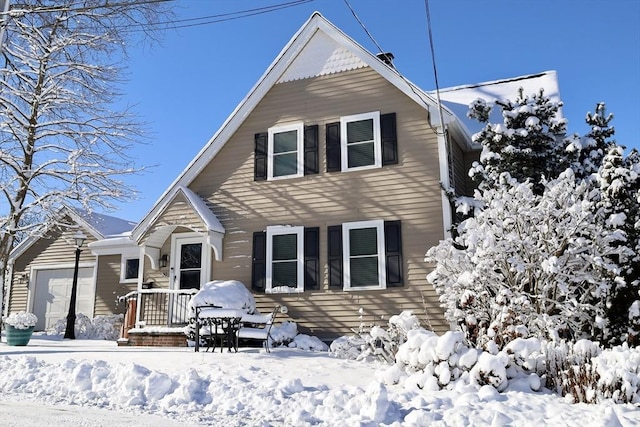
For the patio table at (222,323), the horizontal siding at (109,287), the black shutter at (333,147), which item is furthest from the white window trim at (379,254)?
the horizontal siding at (109,287)

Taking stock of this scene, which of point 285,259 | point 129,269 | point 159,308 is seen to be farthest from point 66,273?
point 285,259

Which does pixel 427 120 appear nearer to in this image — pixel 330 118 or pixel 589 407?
pixel 330 118

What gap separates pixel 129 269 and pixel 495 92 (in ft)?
40.7

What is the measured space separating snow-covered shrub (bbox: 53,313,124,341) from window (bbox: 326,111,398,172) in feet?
26.3

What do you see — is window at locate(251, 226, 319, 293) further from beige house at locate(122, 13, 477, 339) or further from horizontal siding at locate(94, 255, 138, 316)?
horizontal siding at locate(94, 255, 138, 316)

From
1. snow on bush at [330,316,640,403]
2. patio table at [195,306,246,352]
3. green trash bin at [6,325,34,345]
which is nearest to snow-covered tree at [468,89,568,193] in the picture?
snow on bush at [330,316,640,403]

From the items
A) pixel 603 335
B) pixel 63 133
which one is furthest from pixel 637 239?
pixel 63 133

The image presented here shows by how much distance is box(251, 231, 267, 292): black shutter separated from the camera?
12.4 meters

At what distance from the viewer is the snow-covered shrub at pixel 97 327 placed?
50.0ft

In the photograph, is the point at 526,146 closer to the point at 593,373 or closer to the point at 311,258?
the point at 311,258

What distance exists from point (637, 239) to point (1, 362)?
10419 millimetres

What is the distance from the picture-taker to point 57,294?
17.9m

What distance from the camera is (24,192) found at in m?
13.3

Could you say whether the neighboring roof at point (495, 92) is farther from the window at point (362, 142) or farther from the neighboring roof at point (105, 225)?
the neighboring roof at point (105, 225)
